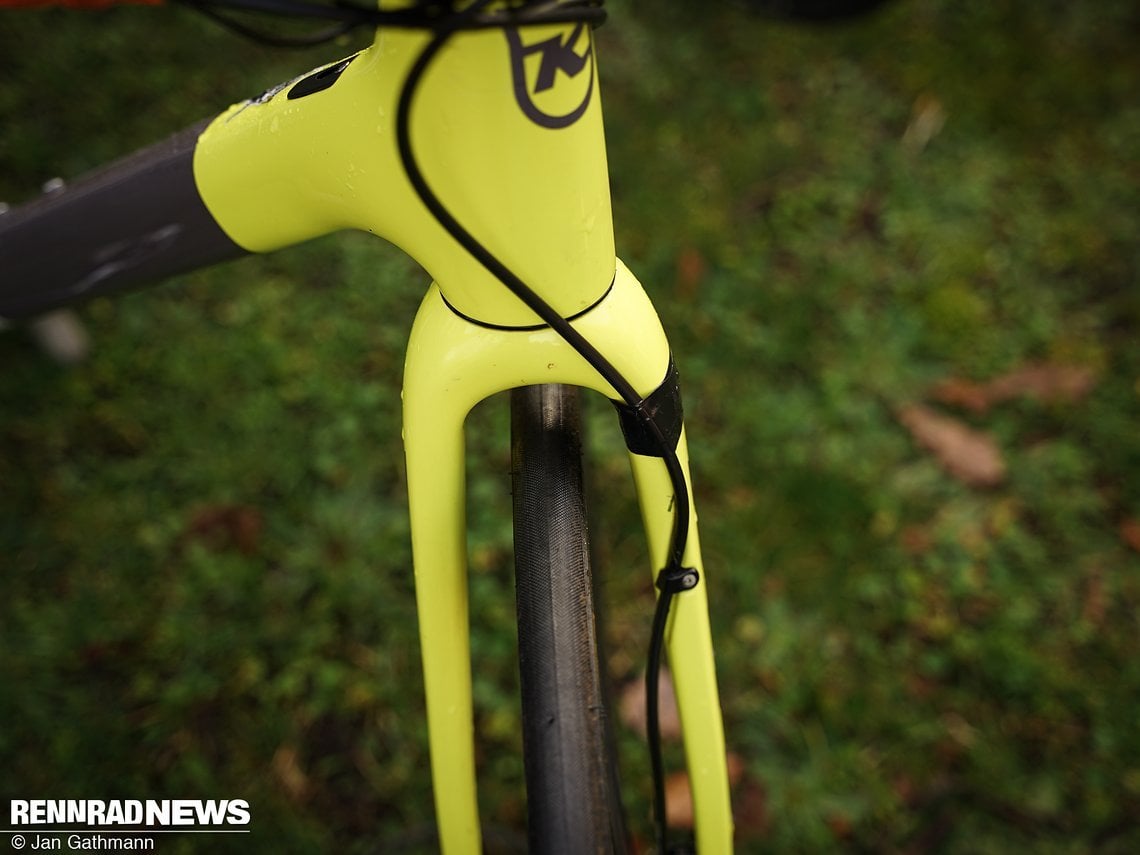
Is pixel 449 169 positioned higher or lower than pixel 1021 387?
lower

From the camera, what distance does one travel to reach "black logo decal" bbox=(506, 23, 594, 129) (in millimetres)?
517

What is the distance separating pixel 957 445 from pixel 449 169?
52.6 inches

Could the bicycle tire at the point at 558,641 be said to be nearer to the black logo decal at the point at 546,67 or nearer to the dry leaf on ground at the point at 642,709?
the black logo decal at the point at 546,67

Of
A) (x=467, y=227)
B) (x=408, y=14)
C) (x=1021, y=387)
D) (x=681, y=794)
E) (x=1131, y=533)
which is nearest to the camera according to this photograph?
(x=408, y=14)

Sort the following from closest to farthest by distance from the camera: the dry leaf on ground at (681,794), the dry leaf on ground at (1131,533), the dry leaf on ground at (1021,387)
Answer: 1. the dry leaf on ground at (681,794)
2. the dry leaf on ground at (1131,533)
3. the dry leaf on ground at (1021,387)

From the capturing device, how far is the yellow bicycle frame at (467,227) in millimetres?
540

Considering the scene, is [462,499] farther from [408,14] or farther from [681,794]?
[681,794]

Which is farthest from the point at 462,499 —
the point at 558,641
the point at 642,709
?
the point at 642,709

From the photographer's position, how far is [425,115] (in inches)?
21.3

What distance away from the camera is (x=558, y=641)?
0.67 m

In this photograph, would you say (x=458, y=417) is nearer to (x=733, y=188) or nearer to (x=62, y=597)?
(x=62, y=597)

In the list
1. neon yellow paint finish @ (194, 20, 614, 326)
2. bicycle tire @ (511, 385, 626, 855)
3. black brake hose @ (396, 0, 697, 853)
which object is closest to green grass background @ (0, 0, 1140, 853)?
black brake hose @ (396, 0, 697, 853)

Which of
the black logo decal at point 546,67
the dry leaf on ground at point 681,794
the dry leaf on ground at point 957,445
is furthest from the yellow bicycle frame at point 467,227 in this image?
the dry leaf on ground at point 957,445

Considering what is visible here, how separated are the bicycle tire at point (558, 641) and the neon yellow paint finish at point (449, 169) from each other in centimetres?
13
